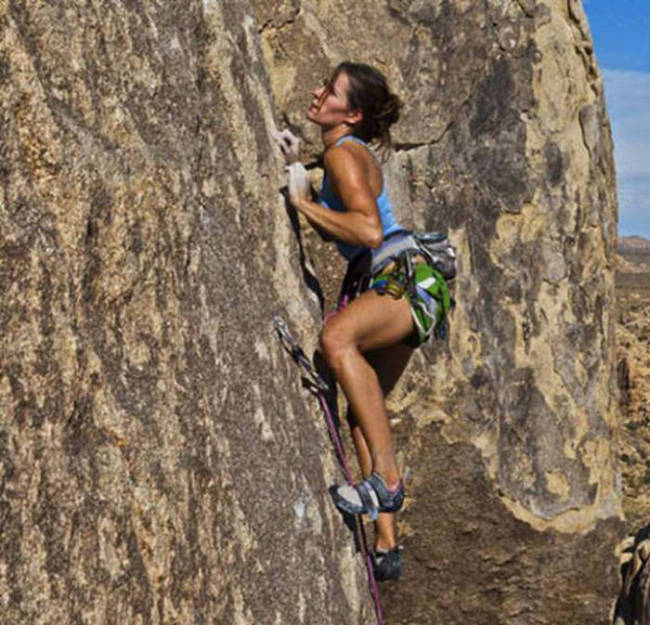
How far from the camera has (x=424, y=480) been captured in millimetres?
7051

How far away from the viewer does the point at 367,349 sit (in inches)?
182

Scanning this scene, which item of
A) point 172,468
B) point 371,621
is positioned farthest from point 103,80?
point 371,621

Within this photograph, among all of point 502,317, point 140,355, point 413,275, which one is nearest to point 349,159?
point 413,275

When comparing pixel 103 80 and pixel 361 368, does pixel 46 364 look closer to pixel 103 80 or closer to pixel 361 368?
pixel 103 80

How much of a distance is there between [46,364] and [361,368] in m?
2.15

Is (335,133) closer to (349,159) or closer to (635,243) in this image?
(349,159)

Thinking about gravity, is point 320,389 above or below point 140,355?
below

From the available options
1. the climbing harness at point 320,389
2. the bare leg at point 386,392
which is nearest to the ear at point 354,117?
the climbing harness at point 320,389

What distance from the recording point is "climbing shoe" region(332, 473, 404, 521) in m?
4.25

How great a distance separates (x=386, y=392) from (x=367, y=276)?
4.57 ft

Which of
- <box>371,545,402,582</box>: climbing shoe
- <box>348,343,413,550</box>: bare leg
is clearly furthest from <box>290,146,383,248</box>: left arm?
<box>371,545,402,582</box>: climbing shoe

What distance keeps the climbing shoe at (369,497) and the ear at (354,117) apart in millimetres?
1617

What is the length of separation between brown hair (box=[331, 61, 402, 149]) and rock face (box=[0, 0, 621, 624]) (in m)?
0.41

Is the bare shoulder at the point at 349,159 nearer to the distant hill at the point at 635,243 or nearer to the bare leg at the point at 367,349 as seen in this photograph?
the bare leg at the point at 367,349
